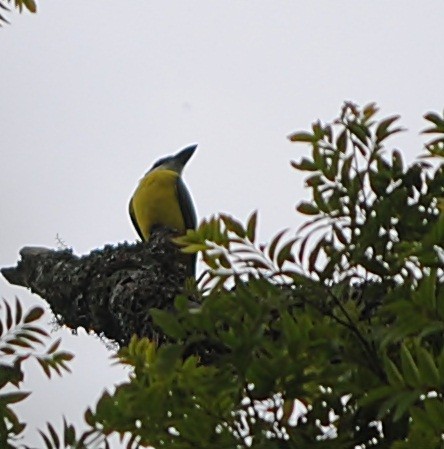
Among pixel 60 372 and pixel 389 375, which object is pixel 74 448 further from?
pixel 389 375

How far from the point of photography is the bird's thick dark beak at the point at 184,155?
26.2ft

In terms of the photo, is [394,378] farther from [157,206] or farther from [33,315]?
[157,206]

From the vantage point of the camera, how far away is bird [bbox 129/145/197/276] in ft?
22.8

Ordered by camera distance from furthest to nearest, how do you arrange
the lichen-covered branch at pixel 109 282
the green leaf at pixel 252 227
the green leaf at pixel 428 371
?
the lichen-covered branch at pixel 109 282, the green leaf at pixel 252 227, the green leaf at pixel 428 371

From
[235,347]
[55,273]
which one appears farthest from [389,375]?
[55,273]

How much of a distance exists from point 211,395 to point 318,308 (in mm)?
257

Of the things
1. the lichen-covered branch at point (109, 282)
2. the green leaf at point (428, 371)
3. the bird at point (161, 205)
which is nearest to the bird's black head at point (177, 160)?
the bird at point (161, 205)

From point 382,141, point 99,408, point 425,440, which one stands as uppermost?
point 382,141

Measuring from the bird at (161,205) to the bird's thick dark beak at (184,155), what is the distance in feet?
1.88

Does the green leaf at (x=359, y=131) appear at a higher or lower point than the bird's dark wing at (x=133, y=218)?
lower

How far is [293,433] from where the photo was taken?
1672mm

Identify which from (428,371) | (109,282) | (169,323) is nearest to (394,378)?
(428,371)

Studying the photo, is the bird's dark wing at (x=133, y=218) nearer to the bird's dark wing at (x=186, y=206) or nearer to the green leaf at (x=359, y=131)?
the bird's dark wing at (x=186, y=206)

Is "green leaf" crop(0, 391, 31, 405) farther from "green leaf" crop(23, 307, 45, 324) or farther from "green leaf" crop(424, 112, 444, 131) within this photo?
"green leaf" crop(424, 112, 444, 131)
